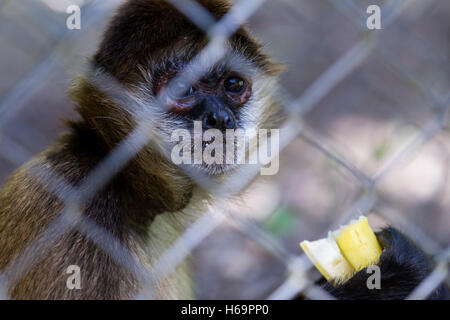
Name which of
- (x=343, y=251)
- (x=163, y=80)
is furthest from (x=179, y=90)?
(x=343, y=251)

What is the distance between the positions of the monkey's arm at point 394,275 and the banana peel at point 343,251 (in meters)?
0.05

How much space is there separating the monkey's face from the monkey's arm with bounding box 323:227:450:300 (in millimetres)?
863

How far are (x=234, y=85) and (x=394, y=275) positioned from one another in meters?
1.33

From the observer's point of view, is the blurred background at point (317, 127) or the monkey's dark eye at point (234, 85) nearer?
the monkey's dark eye at point (234, 85)

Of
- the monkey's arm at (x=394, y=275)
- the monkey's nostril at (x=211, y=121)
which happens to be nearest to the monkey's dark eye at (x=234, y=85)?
the monkey's nostril at (x=211, y=121)

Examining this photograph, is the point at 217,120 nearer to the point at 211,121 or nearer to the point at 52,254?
the point at 211,121

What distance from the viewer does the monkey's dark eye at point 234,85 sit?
362 cm

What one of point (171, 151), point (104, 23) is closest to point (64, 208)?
point (171, 151)

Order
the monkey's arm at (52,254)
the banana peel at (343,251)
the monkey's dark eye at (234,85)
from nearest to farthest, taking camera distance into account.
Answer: the monkey's arm at (52,254) → the banana peel at (343,251) → the monkey's dark eye at (234,85)

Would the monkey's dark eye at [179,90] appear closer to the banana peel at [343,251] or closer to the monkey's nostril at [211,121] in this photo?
the monkey's nostril at [211,121]

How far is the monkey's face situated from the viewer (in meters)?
3.34

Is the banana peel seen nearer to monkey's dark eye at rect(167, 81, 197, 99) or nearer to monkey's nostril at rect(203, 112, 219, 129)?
monkey's nostril at rect(203, 112, 219, 129)

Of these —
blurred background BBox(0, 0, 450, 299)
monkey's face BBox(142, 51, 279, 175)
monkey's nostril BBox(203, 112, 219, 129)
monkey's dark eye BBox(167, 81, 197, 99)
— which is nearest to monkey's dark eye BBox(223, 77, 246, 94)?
monkey's face BBox(142, 51, 279, 175)

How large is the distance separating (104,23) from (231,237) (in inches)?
127
